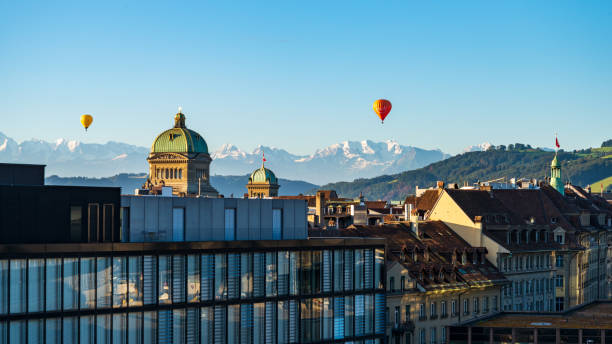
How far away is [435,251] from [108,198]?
5512 cm

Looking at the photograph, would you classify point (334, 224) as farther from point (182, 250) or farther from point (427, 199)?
→ point (182, 250)

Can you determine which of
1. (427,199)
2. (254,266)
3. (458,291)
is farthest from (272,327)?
(427,199)

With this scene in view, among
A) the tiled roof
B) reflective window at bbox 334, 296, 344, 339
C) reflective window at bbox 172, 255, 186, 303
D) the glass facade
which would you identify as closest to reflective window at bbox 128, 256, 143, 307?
the glass facade

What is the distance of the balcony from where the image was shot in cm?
10281

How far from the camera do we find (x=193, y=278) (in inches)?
2872

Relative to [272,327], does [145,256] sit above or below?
above

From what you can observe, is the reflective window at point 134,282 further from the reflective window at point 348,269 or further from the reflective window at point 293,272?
the reflective window at point 348,269

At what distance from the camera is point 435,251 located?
119 metres

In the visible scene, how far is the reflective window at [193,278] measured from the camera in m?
72.6

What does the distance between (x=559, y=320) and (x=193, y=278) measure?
38157 mm

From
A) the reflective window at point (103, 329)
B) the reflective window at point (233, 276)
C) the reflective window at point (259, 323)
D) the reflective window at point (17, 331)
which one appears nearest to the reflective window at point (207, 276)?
the reflective window at point (233, 276)

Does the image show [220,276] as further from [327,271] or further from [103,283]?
[327,271]

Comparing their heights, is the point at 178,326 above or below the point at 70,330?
below

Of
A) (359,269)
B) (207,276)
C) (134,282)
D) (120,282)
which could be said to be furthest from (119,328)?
(359,269)
